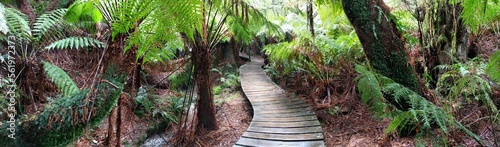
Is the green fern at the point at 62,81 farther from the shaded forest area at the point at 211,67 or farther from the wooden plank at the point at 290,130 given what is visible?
the wooden plank at the point at 290,130

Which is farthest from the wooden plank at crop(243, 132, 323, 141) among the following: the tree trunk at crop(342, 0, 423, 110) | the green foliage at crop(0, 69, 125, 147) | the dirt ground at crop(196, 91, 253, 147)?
the green foliage at crop(0, 69, 125, 147)

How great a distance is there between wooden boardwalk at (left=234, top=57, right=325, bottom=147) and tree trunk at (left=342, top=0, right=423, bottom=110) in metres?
1.04

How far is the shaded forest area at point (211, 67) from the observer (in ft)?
4.60

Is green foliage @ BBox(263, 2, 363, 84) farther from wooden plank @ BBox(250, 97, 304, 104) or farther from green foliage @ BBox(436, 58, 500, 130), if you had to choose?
green foliage @ BBox(436, 58, 500, 130)

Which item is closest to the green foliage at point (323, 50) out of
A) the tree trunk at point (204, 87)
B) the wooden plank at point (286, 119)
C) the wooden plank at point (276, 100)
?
the wooden plank at point (276, 100)

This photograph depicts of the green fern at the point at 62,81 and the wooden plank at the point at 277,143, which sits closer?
the green fern at the point at 62,81

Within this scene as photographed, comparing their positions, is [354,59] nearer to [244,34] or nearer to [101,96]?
[244,34]

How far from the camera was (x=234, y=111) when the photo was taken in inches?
205

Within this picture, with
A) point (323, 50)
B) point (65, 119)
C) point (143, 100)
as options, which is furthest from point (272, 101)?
point (65, 119)

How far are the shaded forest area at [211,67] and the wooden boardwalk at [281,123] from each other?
0.74 feet

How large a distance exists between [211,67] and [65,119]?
2.63 metres

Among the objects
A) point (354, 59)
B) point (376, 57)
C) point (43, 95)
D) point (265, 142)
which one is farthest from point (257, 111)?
point (43, 95)

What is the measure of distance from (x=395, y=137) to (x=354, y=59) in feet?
6.44

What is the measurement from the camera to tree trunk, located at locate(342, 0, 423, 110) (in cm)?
265
